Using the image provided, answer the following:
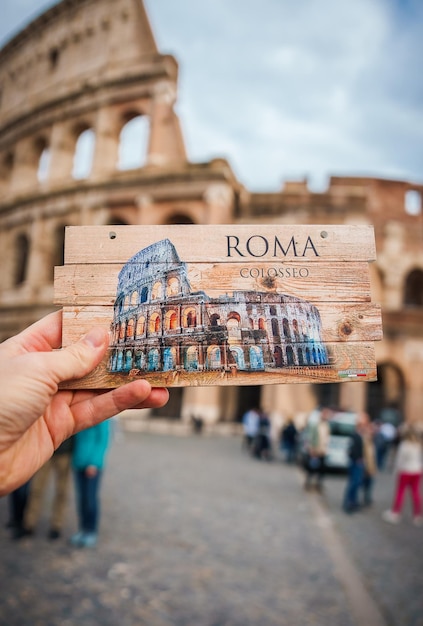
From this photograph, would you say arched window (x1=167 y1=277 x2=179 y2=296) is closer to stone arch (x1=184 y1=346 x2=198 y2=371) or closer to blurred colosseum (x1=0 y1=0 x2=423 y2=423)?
stone arch (x1=184 y1=346 x2=198 y2=371)

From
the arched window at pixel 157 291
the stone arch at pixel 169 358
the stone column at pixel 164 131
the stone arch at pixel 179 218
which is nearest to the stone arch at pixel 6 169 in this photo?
the stone column at pixel 164 131

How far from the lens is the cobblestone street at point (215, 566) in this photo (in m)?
3.82

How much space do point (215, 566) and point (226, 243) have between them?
4282mm

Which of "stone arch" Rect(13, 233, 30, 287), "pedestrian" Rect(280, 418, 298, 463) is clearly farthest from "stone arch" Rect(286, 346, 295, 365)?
"stone arch" Rect(13, 233, 30, 287)

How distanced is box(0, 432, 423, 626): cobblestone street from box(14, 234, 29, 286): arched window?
18.6 m

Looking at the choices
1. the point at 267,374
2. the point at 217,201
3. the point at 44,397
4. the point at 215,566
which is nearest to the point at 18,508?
the point at 215,566

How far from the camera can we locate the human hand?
161 centimetres

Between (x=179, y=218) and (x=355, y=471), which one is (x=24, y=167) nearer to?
(x=179, y=218)

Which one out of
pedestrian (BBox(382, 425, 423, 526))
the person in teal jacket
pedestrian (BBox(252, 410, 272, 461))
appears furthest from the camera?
pedestrian (BBox(252, 410, 272, 461))

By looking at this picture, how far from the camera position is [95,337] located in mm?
1643

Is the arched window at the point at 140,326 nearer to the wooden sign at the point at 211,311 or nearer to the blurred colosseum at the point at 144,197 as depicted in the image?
the wooden sign at the point at 211,311

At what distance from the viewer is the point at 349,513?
Answer: 25.8 feet

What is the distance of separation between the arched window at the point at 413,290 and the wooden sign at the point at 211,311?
23650 millimetres

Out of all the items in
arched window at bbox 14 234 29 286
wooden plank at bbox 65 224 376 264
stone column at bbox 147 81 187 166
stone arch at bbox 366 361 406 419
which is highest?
stone column at bbox 147 81 187 166
